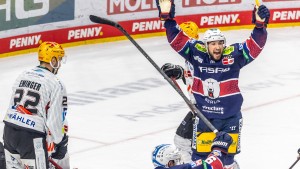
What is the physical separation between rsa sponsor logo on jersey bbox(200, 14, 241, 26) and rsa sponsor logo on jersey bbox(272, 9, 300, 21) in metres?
0.90

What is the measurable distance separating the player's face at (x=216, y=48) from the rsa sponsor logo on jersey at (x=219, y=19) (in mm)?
10479

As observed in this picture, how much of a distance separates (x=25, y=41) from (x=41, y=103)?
8502 millimetres

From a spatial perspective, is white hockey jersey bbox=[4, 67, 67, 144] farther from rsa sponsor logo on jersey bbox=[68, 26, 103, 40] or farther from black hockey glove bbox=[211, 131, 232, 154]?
rsa sponsor logo on jersey bbox=[68, 26, 103, 40]

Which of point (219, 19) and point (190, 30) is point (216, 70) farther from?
point (219, 19)

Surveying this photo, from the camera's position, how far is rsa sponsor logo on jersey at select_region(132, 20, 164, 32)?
17.2 meters

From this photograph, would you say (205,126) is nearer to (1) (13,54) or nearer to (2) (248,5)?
(1) (13,54)

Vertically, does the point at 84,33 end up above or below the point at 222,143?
below

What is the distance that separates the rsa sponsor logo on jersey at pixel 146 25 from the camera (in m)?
17.2

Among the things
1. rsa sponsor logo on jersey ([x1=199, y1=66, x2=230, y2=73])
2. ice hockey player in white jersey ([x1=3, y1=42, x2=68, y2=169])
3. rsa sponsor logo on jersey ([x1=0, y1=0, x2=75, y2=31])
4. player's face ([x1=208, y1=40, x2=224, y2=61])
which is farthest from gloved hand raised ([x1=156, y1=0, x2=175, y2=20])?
rsa sponsor logo on jersey ([x1=0, y1=0, x2=75, y2=31])

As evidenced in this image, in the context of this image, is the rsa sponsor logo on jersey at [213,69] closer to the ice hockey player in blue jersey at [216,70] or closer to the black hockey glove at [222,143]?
the ice hockey player in blue jersey at [216,70]

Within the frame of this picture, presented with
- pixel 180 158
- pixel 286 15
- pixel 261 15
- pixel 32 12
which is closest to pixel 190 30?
pixel 261 15

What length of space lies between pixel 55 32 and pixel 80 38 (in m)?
0.63

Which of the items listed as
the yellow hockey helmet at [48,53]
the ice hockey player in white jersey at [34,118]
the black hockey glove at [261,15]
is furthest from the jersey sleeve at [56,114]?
the black hockey glove at [261,15]

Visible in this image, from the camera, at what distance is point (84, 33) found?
16516mm
